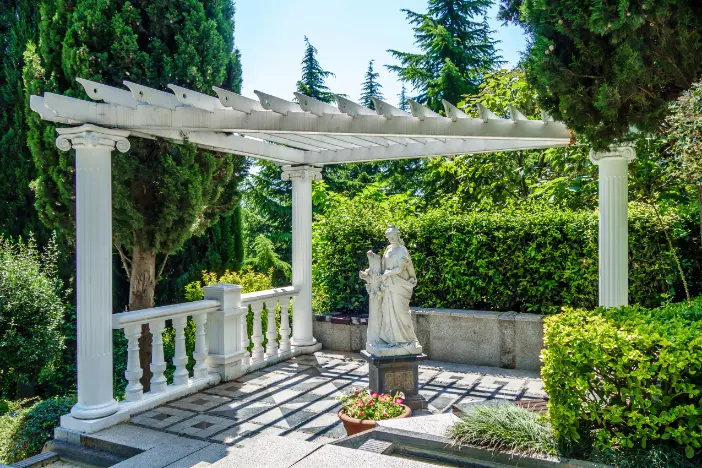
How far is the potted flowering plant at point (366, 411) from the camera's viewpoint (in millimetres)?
4305

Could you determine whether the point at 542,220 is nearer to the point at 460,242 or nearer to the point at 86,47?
the point at 460,242

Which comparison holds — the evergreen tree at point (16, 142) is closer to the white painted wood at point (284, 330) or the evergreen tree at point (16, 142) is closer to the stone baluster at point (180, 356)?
the white painted wood at point (284, 330)

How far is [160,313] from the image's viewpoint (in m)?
5.39

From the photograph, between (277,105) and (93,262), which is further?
(93,262)

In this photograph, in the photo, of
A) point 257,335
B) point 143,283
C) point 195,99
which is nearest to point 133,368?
point 257,335

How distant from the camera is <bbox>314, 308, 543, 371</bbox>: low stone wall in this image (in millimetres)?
6754

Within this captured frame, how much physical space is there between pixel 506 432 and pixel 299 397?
115 inches

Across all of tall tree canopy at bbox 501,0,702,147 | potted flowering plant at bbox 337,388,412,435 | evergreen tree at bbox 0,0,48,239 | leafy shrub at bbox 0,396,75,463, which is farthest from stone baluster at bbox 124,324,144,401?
evergreen tree at bbox 0,0,48,239

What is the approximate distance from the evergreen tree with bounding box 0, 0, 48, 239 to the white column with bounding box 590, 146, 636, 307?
9478 millimetres

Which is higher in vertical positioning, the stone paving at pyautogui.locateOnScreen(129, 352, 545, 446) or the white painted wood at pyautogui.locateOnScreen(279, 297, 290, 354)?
the white painted wood at pyautogui.locateOnScreen(279, 297, 290, 354)

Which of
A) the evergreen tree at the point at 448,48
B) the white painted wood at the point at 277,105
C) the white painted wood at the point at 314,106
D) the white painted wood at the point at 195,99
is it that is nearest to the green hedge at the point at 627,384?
the white painted wood at the point at 314,106

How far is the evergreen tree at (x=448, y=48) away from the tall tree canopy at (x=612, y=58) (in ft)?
37.7

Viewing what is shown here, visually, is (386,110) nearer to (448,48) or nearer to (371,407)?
(371,407)

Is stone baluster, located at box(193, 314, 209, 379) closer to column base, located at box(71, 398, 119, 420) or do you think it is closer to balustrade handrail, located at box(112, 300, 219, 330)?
balustrade handrail, located at box(112, 300, 219, 330)
